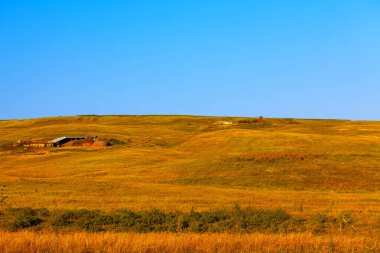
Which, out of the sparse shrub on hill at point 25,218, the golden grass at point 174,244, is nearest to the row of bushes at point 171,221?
the sparse shrub on hill at point 25,218

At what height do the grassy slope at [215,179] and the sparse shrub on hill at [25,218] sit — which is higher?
the sparse shrub on hill at [25,218]

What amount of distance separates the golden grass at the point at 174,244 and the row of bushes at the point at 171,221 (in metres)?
3.83

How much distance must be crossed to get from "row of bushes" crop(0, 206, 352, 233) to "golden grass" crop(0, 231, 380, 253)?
383 cm

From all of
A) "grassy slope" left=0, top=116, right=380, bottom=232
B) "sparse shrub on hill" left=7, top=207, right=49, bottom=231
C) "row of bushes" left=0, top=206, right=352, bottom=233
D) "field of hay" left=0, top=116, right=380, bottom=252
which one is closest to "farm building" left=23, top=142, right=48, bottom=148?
"grassy slope" left=0, top=116, right=380, bottom=232

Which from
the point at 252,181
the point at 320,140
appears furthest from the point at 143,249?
the point at 320,140

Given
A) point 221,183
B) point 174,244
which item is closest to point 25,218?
point 174,244

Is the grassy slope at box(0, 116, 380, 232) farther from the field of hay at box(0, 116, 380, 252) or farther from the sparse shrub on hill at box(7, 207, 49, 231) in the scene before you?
the sparse shrub on hill at box(7, 207, 49, 231)

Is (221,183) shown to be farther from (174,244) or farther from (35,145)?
(35,145)

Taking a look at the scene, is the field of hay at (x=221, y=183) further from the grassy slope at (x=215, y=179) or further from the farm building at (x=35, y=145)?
the farm building at (x=35, y=145)

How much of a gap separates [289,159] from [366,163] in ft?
24.0

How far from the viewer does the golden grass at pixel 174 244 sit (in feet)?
36.6

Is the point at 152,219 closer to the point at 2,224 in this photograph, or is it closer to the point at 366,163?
the point at 2,224

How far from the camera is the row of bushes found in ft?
54.1

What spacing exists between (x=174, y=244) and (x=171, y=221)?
18.5 feet
